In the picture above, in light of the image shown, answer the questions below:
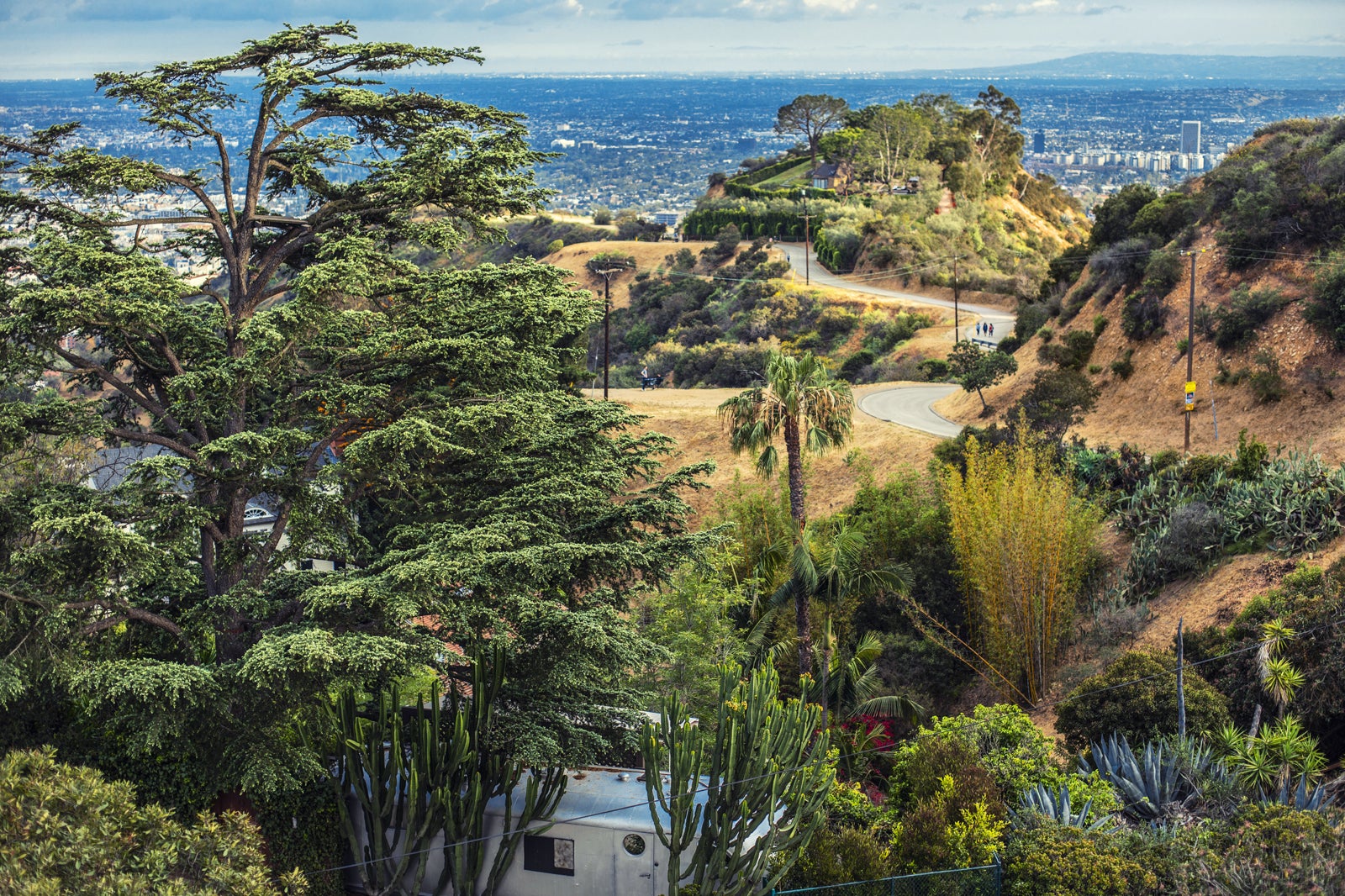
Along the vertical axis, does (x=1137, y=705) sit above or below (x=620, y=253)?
below

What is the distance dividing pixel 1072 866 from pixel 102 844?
11490mm

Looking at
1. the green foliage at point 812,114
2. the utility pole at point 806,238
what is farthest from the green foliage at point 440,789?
the green foliage at point 812,114

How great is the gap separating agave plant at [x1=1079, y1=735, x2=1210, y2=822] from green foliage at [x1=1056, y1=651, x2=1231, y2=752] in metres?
1.52

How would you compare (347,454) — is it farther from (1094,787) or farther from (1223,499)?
(1223,499)

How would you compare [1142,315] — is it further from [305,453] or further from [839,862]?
[305,453]

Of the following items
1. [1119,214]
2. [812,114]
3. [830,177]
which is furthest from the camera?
[812,114]

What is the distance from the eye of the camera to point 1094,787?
57.7 ft

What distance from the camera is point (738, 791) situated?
15.2m

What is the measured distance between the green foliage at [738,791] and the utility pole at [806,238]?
63.6m

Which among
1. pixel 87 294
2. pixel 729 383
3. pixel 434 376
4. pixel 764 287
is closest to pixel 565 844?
pixel 434 376

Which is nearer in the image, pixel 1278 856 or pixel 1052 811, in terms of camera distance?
pixel 1278 856

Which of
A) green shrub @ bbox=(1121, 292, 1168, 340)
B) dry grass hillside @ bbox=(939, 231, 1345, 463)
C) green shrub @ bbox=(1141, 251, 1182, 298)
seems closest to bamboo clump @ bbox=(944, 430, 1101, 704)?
dry grass hillside @ bbox=(939, 231, 1345, 463)

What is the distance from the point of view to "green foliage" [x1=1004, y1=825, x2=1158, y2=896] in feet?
47.1

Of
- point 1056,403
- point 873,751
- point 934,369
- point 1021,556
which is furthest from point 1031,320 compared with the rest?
point 873,751
